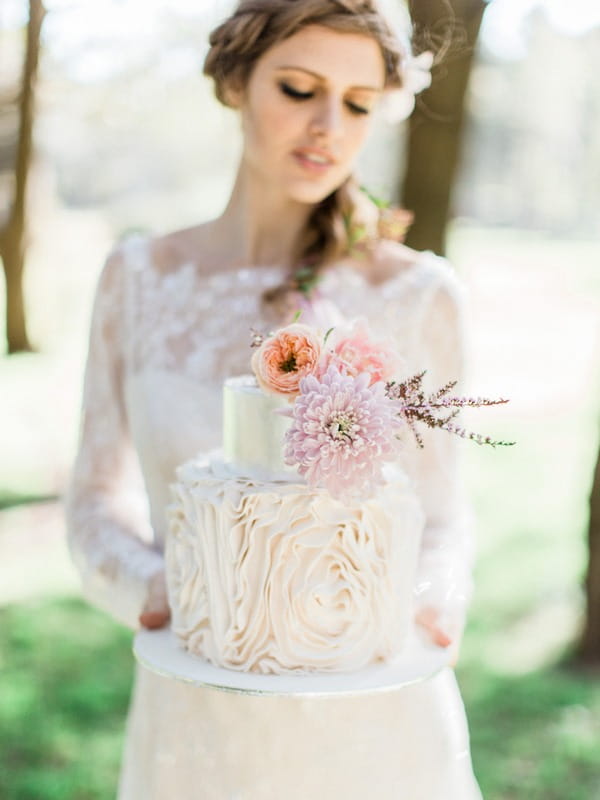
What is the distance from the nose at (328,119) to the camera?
2104mm

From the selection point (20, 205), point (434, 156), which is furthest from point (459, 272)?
point (434, 156)

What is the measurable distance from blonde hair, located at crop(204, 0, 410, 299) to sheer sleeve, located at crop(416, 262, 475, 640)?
27cm

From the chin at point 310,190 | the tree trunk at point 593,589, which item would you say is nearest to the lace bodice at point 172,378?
the chin at point 310,190

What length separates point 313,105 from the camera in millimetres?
2131

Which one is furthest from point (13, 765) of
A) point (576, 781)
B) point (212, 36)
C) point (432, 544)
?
point (212, 36)

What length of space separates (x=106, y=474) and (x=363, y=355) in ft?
3.27

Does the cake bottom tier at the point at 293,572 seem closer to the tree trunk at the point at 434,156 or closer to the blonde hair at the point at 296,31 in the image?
the blonde hair at the point at 296,31

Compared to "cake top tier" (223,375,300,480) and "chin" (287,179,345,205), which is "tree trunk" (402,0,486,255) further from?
"cake top tier" (223,375,300,480)

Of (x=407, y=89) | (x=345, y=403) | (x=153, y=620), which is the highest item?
(x=407, y=89)

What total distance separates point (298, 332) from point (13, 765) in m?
3.38

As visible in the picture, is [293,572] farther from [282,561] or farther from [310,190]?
[310,190]

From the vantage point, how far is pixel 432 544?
2139 mm

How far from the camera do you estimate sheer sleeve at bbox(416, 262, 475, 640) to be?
6.85 ft

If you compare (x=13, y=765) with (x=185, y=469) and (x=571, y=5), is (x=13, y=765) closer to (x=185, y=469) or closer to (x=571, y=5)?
(x=185, y=469)
